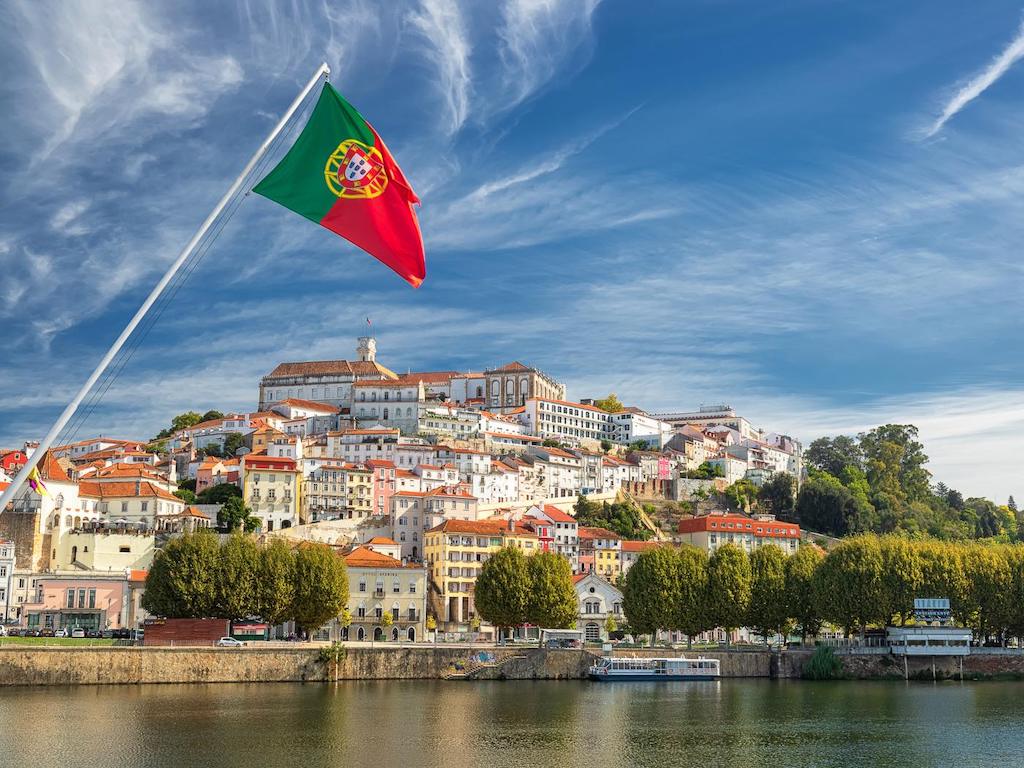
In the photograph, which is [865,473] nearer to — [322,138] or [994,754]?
[994,754]

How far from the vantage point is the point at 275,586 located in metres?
61.1

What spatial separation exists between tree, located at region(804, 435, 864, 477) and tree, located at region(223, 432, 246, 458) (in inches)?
3196

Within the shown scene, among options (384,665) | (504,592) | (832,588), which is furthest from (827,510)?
(384,665)

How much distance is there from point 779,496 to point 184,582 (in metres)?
85.4

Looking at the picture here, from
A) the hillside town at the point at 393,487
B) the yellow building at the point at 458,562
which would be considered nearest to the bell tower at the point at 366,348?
the hillside town at the point at 393,487

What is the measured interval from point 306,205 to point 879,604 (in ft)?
195

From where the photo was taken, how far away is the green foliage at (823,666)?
66250 millimetres

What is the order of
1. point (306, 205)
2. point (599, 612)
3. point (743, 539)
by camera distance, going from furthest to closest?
point (743, 539), point (599, 612), point (306, 205)

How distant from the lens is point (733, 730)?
4097 cm

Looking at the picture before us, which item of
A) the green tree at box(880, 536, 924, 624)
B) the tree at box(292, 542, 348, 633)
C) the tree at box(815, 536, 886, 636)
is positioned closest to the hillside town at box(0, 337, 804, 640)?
the tree at box(292, 542, 348, 633)

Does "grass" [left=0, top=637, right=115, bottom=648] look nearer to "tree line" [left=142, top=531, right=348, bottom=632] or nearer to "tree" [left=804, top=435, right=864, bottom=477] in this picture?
"tree line" [left=142, top=531, right=348, bottom=632]

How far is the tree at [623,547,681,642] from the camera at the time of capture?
69250 mm

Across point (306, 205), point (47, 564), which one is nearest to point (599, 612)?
point (47, 564)

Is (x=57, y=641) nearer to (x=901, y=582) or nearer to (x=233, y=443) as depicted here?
(x=901, y=582)
